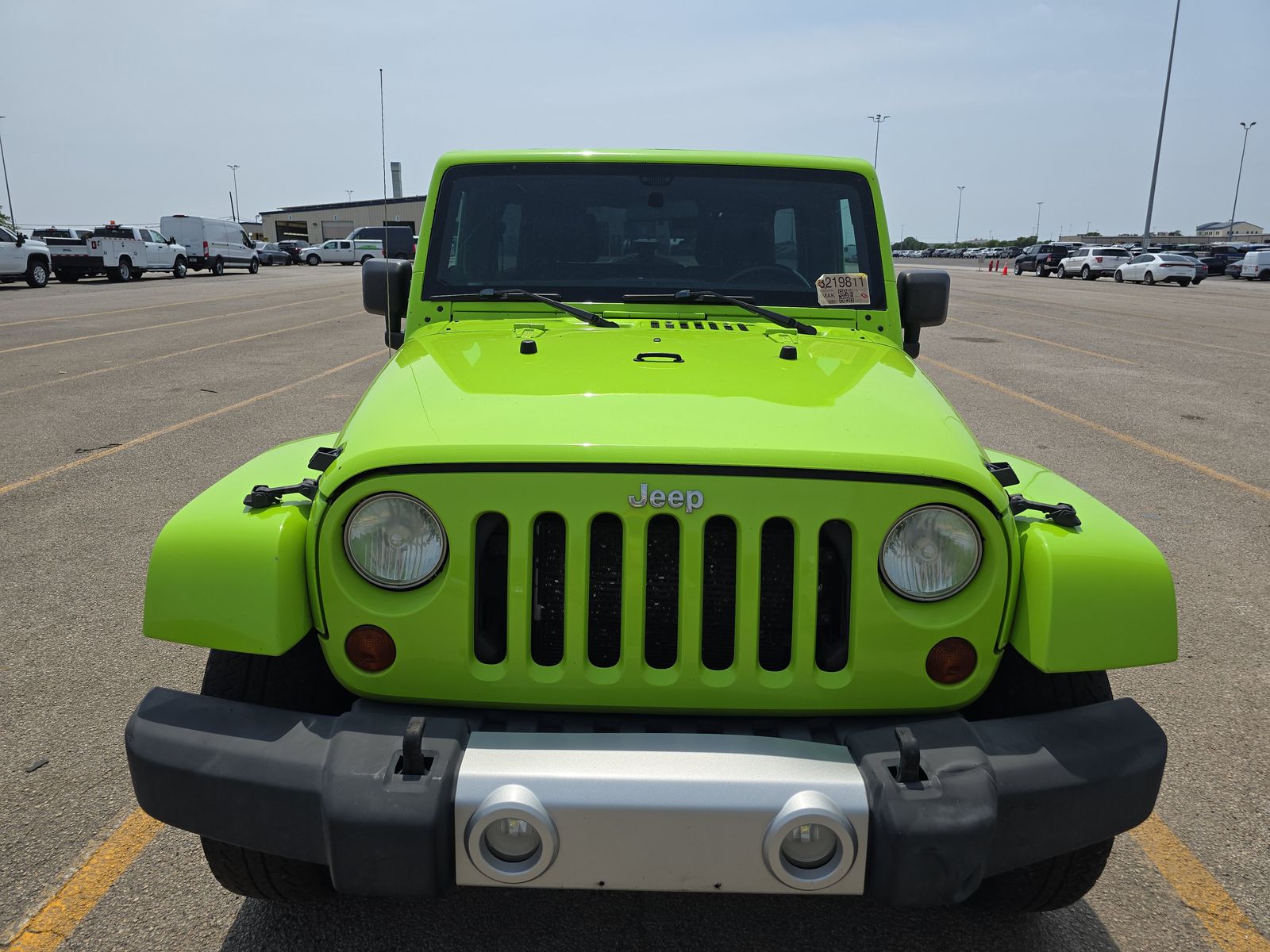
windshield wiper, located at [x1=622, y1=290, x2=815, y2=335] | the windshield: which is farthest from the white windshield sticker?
windshield wiper, located at [x1=622, y1=290, x2=815, y2=335]

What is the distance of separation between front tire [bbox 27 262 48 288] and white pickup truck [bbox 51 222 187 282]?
1.84 m

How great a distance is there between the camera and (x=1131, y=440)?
820 centimetres

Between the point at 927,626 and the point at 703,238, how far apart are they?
195 centimetres

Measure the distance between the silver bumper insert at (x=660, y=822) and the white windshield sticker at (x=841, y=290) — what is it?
198 centimetres

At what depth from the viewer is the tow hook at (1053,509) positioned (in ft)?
7.11

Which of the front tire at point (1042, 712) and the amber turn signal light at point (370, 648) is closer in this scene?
the amber turn signal light at point (370, 648)

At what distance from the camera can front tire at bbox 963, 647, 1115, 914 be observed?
220 cm

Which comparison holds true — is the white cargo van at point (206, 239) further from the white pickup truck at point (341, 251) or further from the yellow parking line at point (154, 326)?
the yellow parking line at point (154, 326)

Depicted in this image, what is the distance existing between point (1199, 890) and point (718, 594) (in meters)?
1.63

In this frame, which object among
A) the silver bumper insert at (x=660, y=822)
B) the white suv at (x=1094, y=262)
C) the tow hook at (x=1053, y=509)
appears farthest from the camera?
the white suv at (x=1094, y=262)

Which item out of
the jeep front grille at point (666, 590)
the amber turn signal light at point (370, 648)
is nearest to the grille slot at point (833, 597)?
the jeep front grille at point (666, 590)

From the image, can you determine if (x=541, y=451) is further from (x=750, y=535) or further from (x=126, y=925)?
(x=126, y=925)

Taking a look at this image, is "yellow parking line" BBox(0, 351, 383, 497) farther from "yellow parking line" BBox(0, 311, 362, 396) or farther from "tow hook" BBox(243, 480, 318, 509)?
"tow hook" BBox(243, 480, 318, 509)

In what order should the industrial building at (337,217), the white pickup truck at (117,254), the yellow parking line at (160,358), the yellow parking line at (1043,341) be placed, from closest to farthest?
the yellow parking line at (160,358), the yellow parking line at (1043,341), the white pickup truck at (117,254), the industrial building at (337,217)
